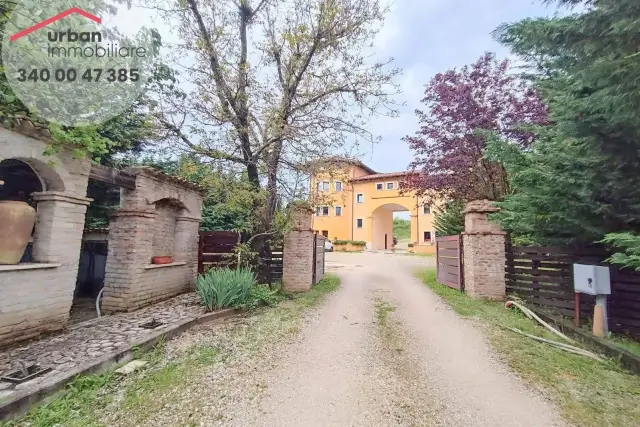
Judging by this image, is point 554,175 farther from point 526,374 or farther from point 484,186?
point 484,186

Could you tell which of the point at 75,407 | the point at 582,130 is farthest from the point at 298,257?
the point at 582,130

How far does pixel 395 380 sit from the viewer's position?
128 inches

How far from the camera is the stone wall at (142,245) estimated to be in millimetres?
5512

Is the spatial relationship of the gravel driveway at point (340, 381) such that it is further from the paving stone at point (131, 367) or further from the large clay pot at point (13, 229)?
the large clay pot at point (13, 229)

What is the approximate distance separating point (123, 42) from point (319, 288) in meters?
6.95

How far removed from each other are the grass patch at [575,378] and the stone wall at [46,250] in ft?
19.7

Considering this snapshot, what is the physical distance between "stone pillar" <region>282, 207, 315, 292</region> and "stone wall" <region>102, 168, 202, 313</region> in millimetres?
2595

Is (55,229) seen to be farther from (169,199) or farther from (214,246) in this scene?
(214,246)

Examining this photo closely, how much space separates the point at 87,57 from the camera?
4.62 metres

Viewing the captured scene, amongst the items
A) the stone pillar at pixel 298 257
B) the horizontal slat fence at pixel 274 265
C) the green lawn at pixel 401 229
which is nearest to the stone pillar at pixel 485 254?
the stone pillar at pixel 298 257

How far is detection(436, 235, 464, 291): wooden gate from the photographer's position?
838cm

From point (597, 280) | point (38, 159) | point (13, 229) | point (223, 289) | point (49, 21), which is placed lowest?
point (223, 289)

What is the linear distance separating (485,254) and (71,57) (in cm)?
881

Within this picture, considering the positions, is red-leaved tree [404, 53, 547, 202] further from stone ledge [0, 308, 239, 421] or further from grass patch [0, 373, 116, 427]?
grass patch [0, 373, 116, 427]
